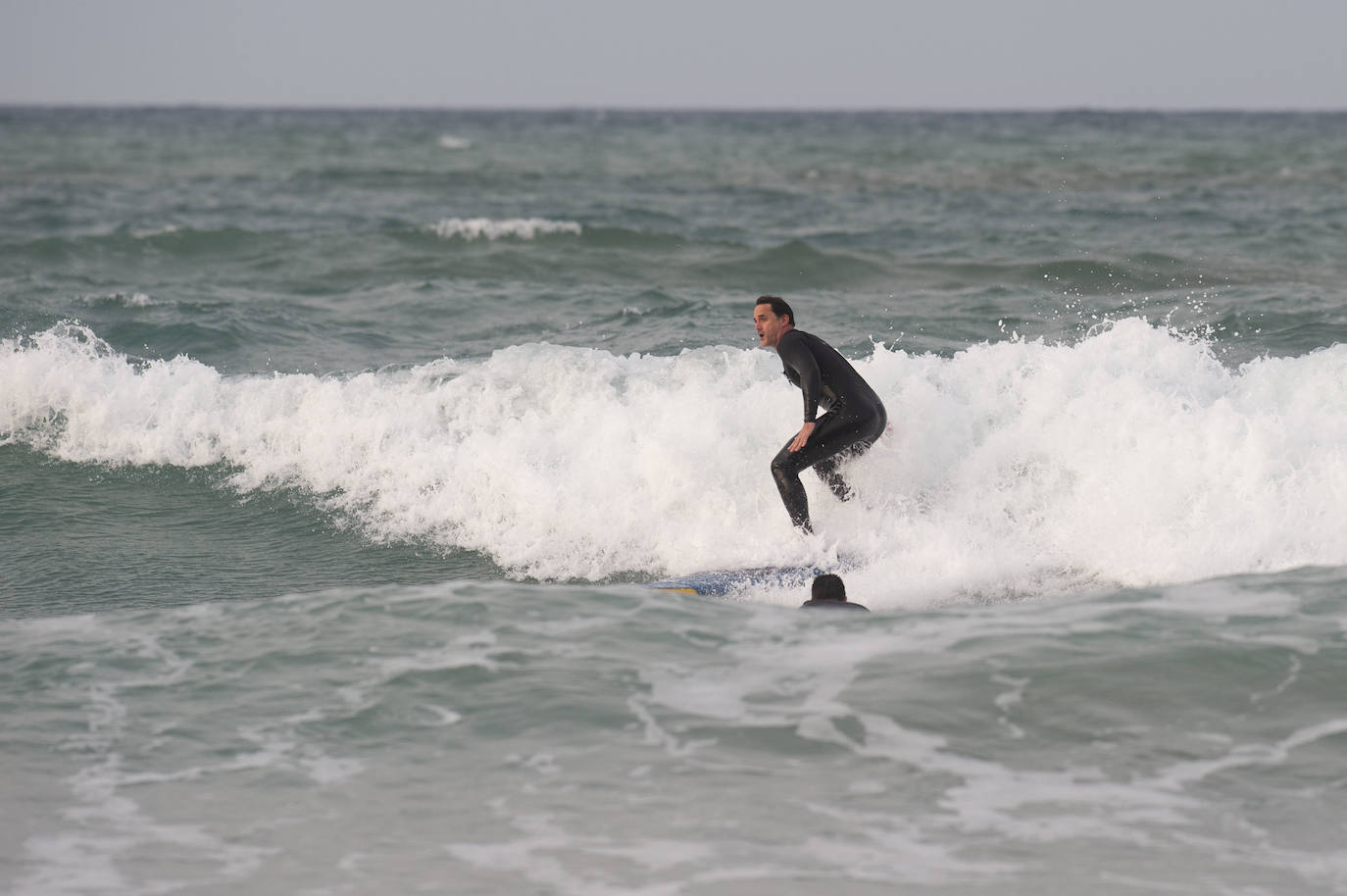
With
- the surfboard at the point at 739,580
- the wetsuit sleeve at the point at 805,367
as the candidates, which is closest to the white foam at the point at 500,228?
the wetsuit sleeve at the point at 805,367

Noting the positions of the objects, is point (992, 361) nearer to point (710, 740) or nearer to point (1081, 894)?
point (710, 740)

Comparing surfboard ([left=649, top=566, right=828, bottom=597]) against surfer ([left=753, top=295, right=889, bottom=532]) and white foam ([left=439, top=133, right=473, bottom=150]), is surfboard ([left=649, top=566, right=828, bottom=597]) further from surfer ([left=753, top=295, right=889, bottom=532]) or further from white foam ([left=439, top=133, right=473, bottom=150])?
white foam ([left=439, top=133, right=473, bottom=150])

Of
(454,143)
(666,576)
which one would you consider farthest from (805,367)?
(454,143)

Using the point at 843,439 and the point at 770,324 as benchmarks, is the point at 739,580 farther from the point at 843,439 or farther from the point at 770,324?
the point at 770,324

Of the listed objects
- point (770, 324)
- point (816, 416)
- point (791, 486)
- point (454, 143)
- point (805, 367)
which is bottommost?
point (791, 486)

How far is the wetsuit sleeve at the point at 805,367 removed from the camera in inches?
318

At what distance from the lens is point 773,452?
9797 millimetres

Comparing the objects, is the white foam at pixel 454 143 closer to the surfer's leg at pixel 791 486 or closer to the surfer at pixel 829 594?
the surfer's leg at pixel 791 486

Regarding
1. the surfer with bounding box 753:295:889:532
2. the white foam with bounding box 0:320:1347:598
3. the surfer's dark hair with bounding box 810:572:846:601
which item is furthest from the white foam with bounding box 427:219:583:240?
the surfer's dark hair with bounding box 810:572:846:601

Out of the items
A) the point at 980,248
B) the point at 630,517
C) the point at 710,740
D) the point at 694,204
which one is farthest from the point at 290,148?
the point at 710,740

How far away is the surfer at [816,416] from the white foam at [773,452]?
0.44 m

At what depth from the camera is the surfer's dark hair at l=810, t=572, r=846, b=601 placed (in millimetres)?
7148

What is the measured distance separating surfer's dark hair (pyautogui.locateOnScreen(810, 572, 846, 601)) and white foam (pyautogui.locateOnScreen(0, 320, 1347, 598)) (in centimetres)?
62

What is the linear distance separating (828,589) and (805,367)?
1.54m
